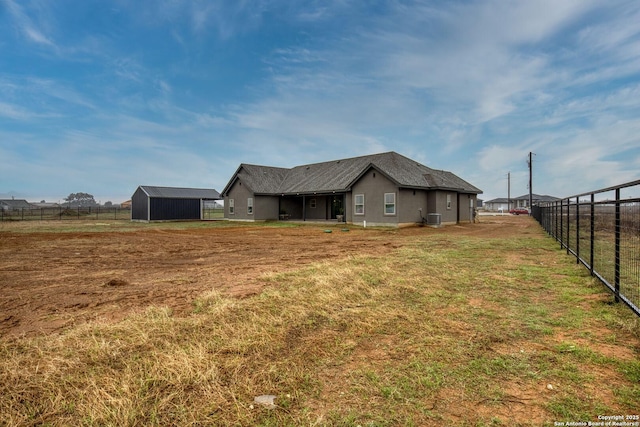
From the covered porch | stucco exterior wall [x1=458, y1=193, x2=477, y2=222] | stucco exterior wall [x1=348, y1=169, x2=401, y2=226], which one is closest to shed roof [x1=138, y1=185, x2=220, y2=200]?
the covered porch

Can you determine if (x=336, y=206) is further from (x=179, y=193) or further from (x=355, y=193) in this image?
(x=179, y=193)

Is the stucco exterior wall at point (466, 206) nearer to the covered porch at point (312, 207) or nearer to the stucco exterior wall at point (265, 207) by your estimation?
the covered porch at point (312, 207)

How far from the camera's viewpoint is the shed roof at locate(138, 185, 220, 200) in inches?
1296

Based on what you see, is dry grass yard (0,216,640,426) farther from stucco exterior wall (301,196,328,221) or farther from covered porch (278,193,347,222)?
stucco exterior wall (301,196,328,221)

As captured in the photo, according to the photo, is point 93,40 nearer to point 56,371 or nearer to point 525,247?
point 56,371


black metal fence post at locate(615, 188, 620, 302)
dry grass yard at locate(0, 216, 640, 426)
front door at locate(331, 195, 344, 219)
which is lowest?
dry grass yard at locate(0, 216, 640, 426)

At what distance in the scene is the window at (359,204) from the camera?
22.8 m

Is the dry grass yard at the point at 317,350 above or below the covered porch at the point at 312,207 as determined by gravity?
below

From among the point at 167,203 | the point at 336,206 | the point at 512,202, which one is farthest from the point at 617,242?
the point at 512,202

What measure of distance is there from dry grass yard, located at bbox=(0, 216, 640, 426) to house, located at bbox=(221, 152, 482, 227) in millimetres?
14890

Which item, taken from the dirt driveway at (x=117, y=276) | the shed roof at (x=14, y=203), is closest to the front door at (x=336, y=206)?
the dirt driveway at (x=117, y=276)

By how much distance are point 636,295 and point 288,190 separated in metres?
25.6

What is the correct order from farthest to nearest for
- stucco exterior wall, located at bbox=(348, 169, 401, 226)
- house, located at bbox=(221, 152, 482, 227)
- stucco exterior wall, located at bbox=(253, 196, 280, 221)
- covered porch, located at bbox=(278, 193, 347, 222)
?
stucco exterior wall, located at bbox=(253, 196, 280, 221)
covered porch, located at bbox=(278, 193, 347, 222)
house, located at bbox=(221, 152, 482, 227)
stucco exterior wall, located at bbox=(348, 169, 401, 226)

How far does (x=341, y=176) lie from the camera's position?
26625 millimetres
